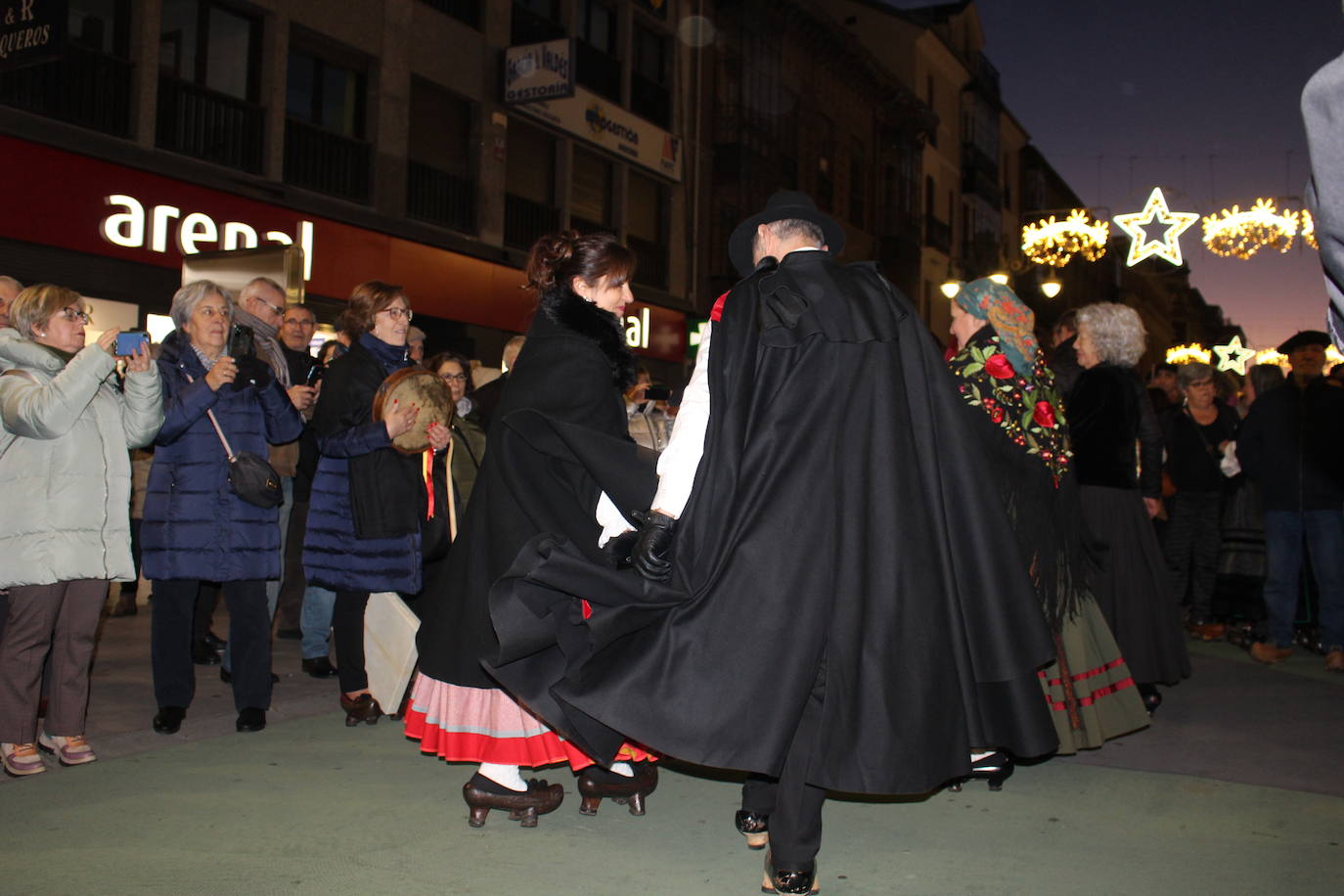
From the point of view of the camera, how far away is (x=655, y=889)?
363 centimetres

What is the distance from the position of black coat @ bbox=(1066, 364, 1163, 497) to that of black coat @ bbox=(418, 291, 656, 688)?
328cm

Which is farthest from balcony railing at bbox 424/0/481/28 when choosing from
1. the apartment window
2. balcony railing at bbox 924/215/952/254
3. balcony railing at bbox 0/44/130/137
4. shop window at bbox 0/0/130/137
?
balcony railing at bbox 924/215/952/254

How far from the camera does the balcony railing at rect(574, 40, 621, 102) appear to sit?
22641 mm

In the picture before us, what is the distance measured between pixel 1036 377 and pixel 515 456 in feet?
8.07

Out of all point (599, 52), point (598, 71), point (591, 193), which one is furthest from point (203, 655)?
point (599, 52)

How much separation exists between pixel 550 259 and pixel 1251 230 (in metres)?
14.9

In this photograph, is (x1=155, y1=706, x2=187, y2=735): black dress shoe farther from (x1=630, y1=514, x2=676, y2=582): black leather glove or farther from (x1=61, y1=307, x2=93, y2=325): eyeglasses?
(x1=630, y1=514, x2=676, y2=582): black leather glove

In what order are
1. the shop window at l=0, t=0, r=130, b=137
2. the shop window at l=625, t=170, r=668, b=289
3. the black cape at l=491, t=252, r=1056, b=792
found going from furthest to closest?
1. the shop window at l=625, t=170, r=668, b=289
2. the shop window at l=0, t=0, r=130, b=137
3. the black cape at l=491, t=252, r=1056, b=792

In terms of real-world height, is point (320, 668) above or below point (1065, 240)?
below

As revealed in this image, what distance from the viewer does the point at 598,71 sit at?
23188 millimetres

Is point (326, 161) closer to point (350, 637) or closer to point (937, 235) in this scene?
point (350, 637)

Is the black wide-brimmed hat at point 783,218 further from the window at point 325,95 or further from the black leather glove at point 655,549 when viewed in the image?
the window at point 325,95

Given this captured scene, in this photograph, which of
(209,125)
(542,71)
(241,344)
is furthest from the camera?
(542,71)

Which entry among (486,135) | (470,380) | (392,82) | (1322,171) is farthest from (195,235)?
(1322,171)
